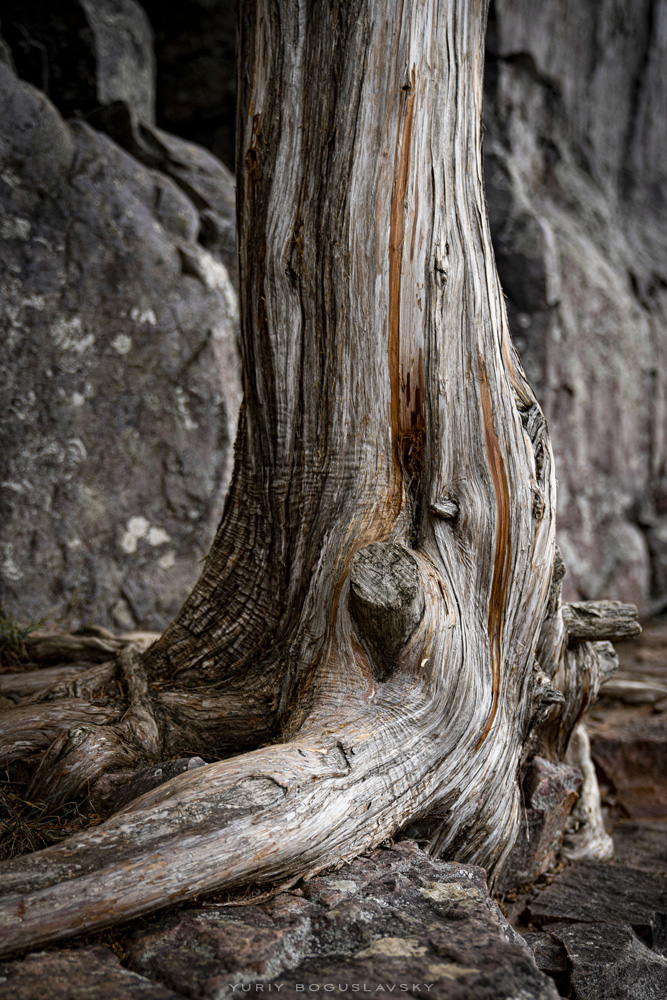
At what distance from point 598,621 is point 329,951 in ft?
6.63

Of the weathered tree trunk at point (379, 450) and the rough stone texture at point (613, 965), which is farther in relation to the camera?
the weathered tree trunk at point (379, 450)

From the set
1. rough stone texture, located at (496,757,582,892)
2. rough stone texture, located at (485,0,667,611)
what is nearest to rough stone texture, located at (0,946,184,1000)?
rough stone texture, located at (496,757,582,892)

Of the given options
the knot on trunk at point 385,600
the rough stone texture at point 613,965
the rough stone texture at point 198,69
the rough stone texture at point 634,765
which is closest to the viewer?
the rough stone texture at point 613,965

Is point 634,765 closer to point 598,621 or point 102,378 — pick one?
point 598,621

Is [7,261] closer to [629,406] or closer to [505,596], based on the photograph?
[505,596]

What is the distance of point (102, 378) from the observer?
477 cm

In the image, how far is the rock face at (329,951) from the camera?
1.55m

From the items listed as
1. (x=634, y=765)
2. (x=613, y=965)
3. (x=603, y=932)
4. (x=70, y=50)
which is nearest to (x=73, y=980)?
(x=613, y=965)

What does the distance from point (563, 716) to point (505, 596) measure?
2.92 feet

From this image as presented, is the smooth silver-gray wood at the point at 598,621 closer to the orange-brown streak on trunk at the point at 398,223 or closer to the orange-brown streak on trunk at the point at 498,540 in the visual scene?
the orange-brown streak on trunk at the point at 498,540

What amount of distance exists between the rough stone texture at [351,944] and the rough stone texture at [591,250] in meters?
5.40

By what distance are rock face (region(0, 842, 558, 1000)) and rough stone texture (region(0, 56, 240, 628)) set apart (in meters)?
3.07

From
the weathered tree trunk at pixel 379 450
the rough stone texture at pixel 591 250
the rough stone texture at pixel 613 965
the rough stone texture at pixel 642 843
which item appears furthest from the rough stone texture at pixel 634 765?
the rough stone texture at pixel 591 250

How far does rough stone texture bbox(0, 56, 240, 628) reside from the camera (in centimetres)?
449
